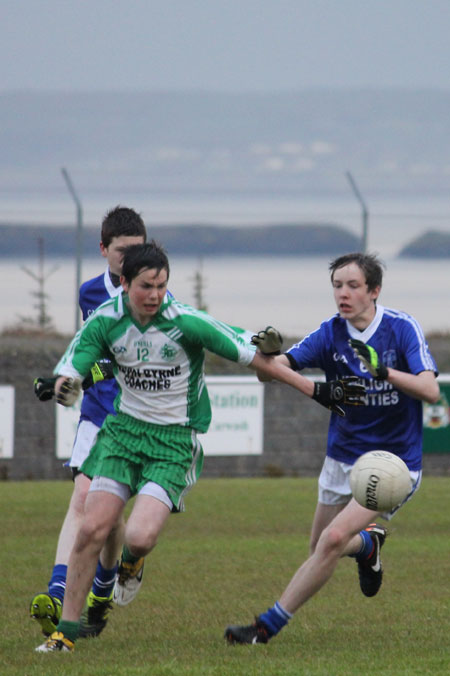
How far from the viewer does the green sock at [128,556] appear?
6.13 m

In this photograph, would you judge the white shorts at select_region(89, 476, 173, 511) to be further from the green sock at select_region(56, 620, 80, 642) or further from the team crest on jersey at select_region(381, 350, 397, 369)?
the team crest on jersey at select_region(381, 350, 397, 369)

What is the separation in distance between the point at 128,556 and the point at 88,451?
35.1 inches

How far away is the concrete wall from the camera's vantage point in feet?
56.9

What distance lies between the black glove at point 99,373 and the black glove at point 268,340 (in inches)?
46.8

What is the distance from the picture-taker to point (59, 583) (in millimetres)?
6500

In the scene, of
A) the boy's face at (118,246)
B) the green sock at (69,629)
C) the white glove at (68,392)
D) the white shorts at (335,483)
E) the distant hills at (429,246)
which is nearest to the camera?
the white glove at (68,392)

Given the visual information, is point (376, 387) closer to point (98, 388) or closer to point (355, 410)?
point (355, 410)

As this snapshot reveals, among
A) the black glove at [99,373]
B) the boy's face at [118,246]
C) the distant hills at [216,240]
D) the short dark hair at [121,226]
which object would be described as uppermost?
the distant hills at [216,240]

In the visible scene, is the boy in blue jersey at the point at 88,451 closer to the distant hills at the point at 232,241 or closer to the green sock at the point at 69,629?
the green sock at the point at 69,629

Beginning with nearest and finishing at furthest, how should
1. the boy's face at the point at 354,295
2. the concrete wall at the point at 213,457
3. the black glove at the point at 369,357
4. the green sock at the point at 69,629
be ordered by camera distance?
the black glove at the point at 369,357 → the green sock at the point at 69,629 → the boy's face at the point at 354,295 → the concrete wall at the point at 213,457

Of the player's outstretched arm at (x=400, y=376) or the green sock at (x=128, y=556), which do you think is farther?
the green sock at (x=128, y=556)

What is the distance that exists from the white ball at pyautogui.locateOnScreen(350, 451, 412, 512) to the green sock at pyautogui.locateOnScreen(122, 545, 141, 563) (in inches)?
45.6

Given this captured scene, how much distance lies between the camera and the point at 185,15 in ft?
88.4

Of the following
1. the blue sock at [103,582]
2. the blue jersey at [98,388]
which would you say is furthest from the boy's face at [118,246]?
the blue sock at [103,582]
